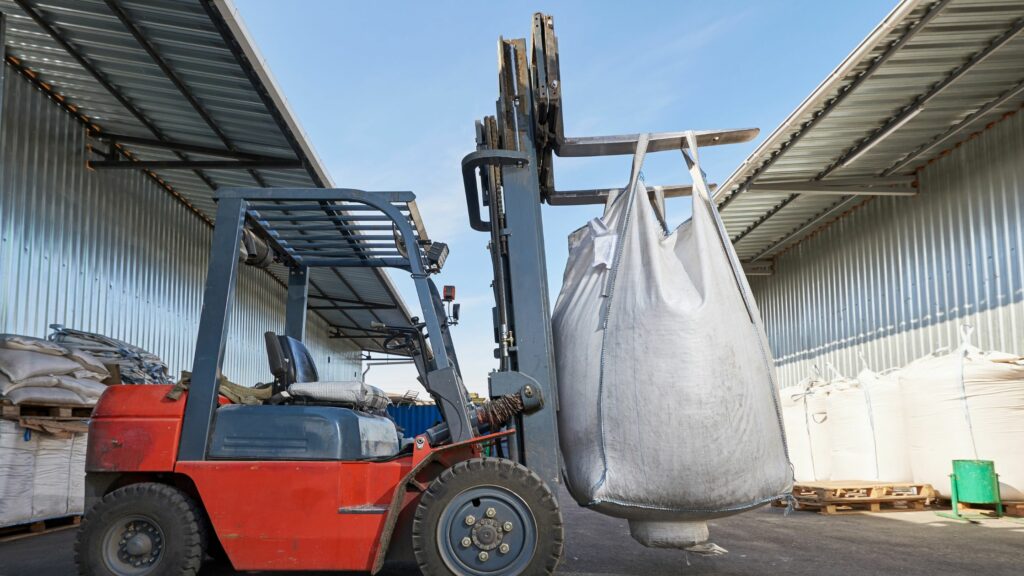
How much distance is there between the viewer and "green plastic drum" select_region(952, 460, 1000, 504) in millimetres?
8414

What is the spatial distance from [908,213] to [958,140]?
5.34 feet

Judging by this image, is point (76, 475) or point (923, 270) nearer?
point (76, 475)

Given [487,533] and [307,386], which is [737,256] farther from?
[487,533]

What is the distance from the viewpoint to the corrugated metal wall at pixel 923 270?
34.1ft

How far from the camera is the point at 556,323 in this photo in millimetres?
4914

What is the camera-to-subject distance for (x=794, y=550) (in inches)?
256

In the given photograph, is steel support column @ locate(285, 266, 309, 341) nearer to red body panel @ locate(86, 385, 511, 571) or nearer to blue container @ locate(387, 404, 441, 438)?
red body panel @ locate(86, 385, 511, 571)

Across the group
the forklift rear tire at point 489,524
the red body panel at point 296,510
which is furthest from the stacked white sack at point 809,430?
the red body panel at point 296,510

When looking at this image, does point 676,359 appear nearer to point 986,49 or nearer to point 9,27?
point 986,49

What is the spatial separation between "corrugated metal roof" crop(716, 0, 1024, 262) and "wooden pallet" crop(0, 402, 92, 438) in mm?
9010

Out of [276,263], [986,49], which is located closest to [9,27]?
[276,263]

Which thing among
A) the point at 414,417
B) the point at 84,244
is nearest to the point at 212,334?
the point at 84,244

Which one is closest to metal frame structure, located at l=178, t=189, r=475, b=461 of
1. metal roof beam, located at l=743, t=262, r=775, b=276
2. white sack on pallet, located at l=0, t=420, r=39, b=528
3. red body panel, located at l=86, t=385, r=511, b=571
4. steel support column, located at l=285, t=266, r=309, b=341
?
red body panel, located at l=86, t=385, r=511, b=571

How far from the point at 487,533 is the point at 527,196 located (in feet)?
6.50
